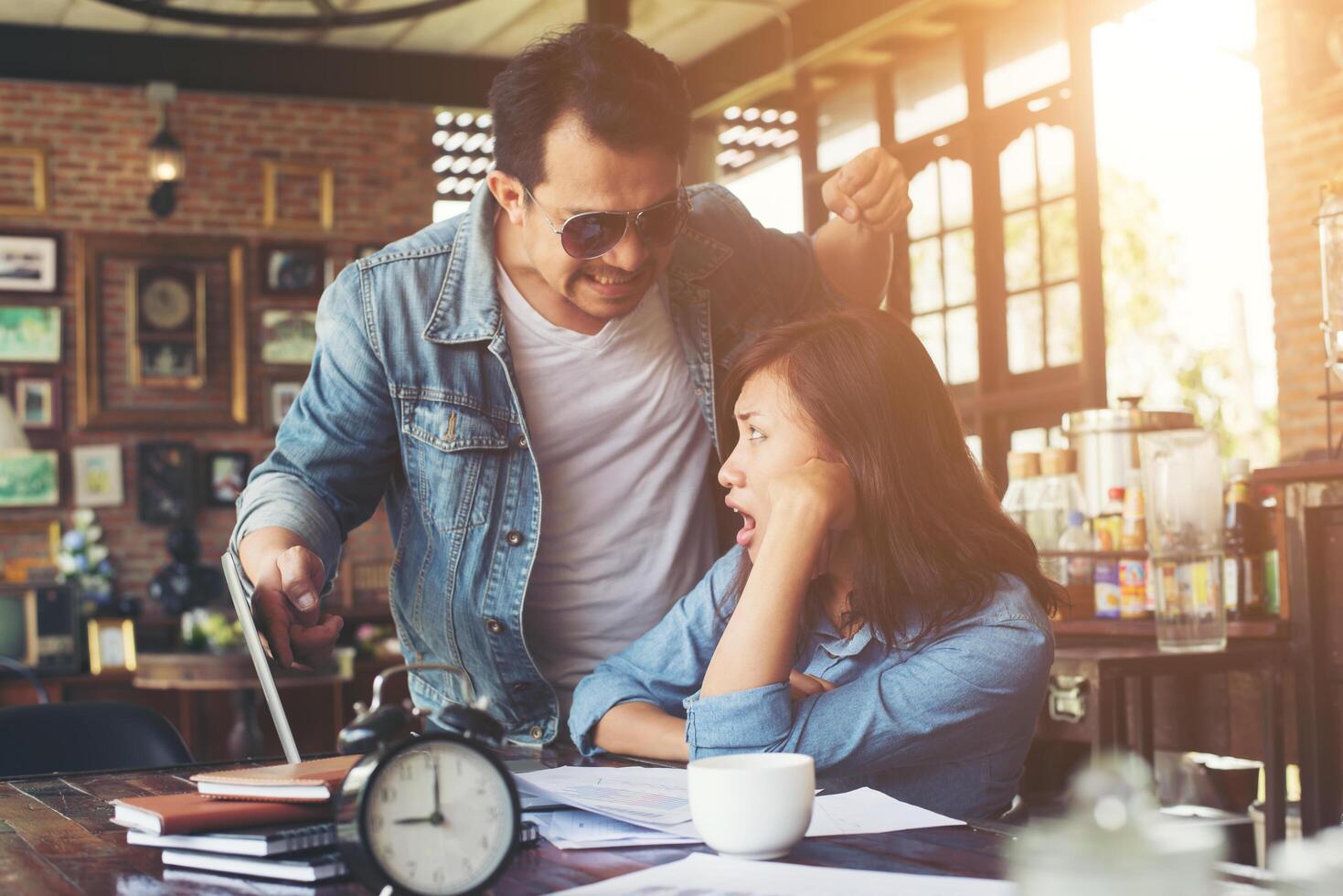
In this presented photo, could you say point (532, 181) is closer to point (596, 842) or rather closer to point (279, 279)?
point (596, 842)

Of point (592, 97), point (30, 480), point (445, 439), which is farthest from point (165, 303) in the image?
point (592, 97)

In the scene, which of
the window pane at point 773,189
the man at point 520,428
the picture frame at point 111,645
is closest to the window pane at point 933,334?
the window pane at point 773,189

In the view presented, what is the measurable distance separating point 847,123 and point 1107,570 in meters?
5.04

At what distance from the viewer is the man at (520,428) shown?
6.28ft

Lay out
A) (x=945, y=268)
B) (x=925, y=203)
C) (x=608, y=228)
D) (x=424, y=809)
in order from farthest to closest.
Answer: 1. (x=925, y=203)
2. (x=945, y=268)
3. (x=608, y=228)
4. (x=424, y=809)

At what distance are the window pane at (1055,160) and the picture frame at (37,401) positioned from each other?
528 cm

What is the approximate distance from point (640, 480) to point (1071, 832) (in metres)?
1.47

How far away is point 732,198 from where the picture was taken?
2209 mm

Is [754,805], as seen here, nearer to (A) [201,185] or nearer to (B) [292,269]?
(B) [292,269]

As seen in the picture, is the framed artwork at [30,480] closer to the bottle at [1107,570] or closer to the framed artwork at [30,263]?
the framed artwork at [30,263]

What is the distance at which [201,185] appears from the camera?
27.0 ft

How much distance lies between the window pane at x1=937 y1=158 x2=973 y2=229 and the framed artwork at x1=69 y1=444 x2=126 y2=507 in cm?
464

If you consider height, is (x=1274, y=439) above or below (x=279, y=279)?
below

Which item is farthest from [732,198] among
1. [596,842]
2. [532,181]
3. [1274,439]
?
[1274,439]
